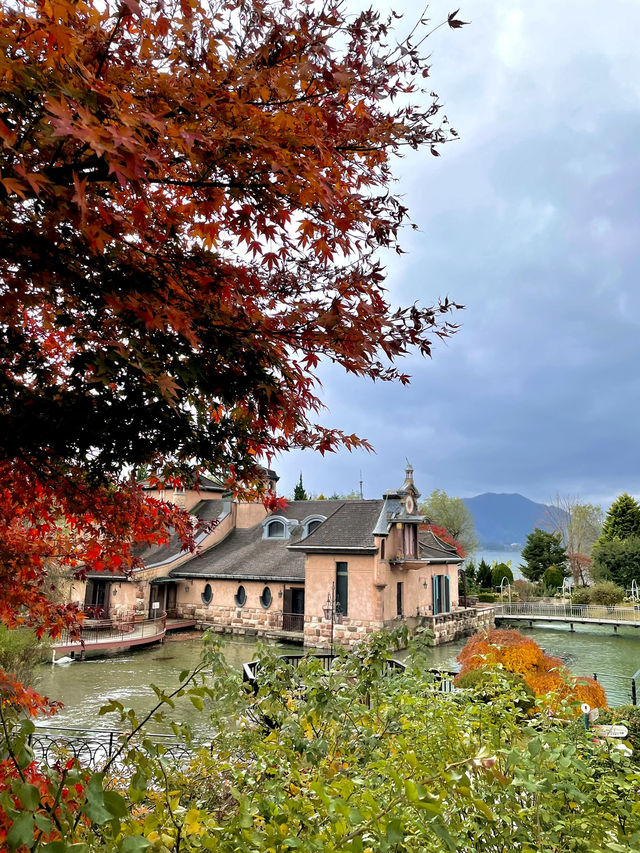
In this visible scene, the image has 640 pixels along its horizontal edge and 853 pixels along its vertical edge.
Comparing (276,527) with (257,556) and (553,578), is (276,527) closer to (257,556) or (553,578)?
(257,556)

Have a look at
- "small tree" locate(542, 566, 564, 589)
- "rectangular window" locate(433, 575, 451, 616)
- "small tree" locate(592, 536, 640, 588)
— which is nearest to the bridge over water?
"rectangular window" locate(433, 575, 451, 616)

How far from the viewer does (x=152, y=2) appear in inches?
108

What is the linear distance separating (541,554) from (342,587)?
28.9 meters

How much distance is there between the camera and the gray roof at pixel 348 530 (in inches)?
915

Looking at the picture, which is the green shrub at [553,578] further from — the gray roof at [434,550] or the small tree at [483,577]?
the gray roof at [434,550]

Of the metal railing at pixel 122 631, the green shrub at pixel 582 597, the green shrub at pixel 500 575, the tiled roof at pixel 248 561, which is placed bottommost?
the green shrub at pixel 582 597

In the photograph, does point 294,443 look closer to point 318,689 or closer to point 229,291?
point 229,291

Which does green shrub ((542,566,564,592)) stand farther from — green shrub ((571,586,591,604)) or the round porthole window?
the round porthole window

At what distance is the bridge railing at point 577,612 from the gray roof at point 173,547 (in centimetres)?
1750

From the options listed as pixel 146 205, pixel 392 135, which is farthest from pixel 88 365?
pixel 392 135

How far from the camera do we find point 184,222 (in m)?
3.51

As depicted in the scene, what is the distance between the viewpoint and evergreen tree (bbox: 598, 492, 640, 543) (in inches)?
1764

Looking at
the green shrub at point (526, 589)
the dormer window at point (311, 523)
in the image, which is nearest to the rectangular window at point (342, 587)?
the dormer window at point (311, 523)

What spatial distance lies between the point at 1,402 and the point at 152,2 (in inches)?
92.9
